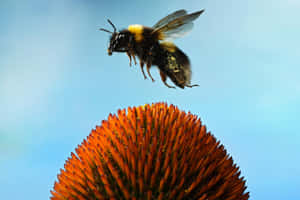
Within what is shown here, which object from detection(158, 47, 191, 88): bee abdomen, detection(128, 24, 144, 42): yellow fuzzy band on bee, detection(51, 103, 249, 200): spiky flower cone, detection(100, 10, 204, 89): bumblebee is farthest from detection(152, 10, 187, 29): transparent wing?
detection(51, 103, 249, 200): spiky flower cone

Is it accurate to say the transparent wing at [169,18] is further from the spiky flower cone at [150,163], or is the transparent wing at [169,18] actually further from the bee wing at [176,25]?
the spiky flower cone at [150,163]

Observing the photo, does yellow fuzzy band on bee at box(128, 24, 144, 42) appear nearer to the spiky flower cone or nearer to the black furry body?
the black furry body

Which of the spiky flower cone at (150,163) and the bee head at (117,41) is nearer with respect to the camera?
the spiky flower cone at (150,163)

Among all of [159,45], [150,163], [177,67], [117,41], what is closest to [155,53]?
[159,45]

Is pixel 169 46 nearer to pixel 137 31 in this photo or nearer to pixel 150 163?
pixel 137 31

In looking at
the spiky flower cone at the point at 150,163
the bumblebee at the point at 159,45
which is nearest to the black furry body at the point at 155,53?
the bumblebee at the point at 159,45

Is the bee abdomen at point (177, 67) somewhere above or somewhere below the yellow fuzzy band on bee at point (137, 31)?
below

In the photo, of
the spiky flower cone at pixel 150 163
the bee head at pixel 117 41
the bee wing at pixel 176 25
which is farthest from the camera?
the bee head at pixel 117 41
